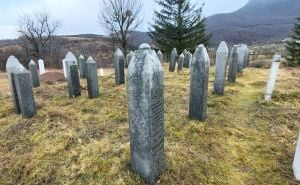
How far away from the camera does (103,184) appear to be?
3.71m

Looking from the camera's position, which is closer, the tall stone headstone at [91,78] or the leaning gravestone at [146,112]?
the leaning gravestone at [146,112]

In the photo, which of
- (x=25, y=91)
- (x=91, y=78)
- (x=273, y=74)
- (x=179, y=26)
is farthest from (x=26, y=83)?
(x=179, y=26)

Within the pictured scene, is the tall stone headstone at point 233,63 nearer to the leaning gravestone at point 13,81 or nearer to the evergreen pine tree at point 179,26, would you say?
the leaning gravestone at point 13,81

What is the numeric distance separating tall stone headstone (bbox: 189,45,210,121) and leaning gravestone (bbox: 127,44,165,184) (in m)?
2.20

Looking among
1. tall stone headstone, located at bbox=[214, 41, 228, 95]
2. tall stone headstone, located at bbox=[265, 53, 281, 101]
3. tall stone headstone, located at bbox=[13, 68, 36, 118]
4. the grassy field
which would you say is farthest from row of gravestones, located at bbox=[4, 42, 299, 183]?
tall stone headstone, located at bbox=[265, 53, 281, 101]

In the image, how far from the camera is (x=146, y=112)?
3453mm

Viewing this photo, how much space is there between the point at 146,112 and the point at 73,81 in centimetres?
548

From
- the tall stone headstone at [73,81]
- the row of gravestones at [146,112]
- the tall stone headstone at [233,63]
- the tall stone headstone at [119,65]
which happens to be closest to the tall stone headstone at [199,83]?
the row of gravestones at [146,112]

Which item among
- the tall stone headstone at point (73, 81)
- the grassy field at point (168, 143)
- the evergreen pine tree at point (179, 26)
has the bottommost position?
the grassy field at point (168, 143)

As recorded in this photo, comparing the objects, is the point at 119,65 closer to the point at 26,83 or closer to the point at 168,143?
the point at 26,83

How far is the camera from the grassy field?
3.99 meters

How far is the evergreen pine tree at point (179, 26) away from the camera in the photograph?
2630 cm

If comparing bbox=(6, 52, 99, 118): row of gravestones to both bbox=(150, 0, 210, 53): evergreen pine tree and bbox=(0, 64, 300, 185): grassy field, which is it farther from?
bbox=(150, 0, 210, 53): evergreen pine tree

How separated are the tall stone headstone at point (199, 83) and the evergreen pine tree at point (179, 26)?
21.2 meters
